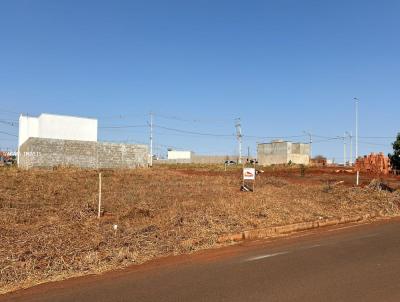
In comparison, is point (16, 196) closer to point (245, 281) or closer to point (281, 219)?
point (281, 219)

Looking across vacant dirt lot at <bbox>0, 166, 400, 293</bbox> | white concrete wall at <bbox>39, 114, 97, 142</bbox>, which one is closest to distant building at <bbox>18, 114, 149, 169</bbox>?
white concrete wall at <bbox>39, 114, 97, 142</bbox>

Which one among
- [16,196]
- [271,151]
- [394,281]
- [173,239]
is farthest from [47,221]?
[271,151]

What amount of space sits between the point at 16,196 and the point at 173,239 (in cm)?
804

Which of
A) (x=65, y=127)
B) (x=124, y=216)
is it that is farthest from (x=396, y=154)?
(x=65, y=127)

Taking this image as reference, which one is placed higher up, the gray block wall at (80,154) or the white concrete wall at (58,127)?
the white concrete wall at (58,127)

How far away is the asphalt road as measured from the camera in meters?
6.43

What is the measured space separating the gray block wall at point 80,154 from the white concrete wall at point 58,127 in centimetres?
1203

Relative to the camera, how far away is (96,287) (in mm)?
7027

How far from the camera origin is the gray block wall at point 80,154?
36656 millimetres

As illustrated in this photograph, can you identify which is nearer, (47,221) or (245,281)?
(245,281)

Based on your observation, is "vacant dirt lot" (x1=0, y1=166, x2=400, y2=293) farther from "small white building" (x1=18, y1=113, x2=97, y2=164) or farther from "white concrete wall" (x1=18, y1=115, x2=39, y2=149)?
"white concrete wall" (x1=18, y1=115, x2=39, y2=149)

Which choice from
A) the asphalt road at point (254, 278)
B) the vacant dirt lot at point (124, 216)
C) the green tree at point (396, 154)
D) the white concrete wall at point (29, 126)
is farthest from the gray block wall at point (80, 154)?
the asphalt road at point (254, 278)

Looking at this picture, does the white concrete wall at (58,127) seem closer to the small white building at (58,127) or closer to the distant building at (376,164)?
the small white building at (58,127)

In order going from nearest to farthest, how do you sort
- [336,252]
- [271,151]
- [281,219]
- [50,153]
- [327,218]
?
1. [336,252]
2. [281,219]
3. [327,218]
4. [50,153]
5. [271,151]
